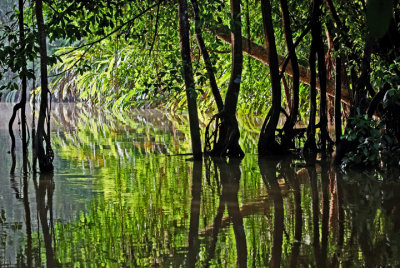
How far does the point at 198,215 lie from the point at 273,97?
4658 millimetres

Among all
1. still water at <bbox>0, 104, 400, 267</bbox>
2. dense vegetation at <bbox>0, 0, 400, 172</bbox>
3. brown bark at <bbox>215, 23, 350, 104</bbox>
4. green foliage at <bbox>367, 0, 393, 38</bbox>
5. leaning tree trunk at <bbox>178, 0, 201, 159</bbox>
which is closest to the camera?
green foliage at <bbox>367, 0, 393, 38</bbox>

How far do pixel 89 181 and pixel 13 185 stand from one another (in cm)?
84

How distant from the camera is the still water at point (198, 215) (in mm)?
3945

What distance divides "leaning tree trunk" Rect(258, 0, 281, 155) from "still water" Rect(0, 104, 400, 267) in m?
0.55

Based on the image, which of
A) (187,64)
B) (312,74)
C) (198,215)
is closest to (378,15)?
(198,215)

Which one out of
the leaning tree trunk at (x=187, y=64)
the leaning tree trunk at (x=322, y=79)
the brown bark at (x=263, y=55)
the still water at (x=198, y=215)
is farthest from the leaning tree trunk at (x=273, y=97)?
the brown bark at (x=263, y=55)

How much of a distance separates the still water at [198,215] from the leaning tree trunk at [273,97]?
55 centimetres

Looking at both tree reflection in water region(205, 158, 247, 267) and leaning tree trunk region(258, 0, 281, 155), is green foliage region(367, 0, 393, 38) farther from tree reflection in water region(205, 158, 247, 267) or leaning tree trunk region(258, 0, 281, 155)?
leaning tree trunk region(258, 0, 281, 155)

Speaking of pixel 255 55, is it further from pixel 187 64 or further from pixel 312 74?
pixel 187 64

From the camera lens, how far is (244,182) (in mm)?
7148

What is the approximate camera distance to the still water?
155 inches

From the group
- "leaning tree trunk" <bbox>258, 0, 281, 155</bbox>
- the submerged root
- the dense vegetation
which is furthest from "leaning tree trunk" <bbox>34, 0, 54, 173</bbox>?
"leaning tree trunk" <bbox>258, 0, 281, 155</bbox>

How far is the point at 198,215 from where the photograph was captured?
5305 millimetres

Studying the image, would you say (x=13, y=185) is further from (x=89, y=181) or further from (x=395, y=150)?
(x=395, y=150)
